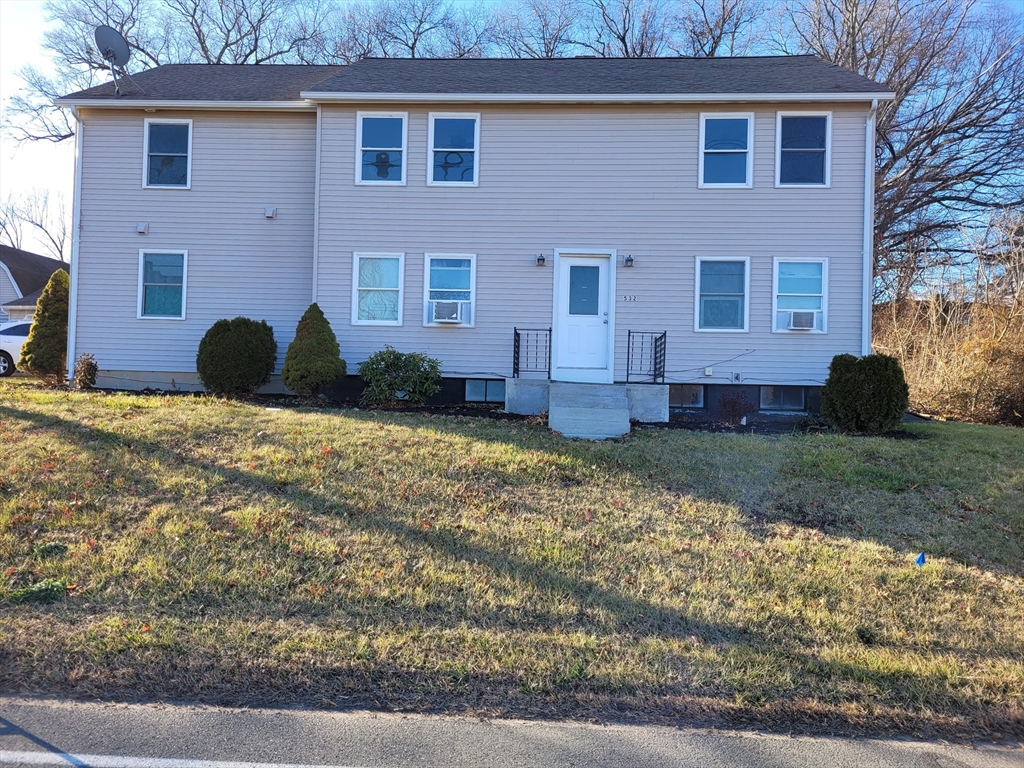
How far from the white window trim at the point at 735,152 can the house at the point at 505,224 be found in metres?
0.03

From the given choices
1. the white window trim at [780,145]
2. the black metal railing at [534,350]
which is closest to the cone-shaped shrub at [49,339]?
the black metal railing at [534,350]

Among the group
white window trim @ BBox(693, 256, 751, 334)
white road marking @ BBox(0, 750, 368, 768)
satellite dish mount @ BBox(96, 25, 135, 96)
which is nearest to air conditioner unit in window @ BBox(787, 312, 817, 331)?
white window trim @ BBox(693, 256, 751, 334)

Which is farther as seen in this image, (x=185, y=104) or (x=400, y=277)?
(x=185, y=104)

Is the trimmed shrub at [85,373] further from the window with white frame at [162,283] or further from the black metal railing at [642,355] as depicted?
the black metal railing at [642,355]

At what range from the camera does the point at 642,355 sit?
12219mm

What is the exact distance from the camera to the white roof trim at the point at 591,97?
11.7m

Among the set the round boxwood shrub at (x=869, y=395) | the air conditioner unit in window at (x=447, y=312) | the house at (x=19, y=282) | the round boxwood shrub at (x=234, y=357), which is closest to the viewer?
the round boxwood shrub at (x=869, y=395)

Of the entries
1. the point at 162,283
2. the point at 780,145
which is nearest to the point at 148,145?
the point at 162,283

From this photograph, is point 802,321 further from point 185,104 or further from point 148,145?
point 148,145

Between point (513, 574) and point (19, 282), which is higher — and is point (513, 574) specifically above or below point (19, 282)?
below

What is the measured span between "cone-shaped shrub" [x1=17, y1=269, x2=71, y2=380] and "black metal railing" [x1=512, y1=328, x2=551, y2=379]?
28.7 ft

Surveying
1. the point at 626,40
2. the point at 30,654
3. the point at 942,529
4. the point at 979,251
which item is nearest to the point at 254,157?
the point at 30,654

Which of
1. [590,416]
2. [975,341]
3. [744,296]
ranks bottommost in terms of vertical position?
[590,416]

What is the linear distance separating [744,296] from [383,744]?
10.5 meters
